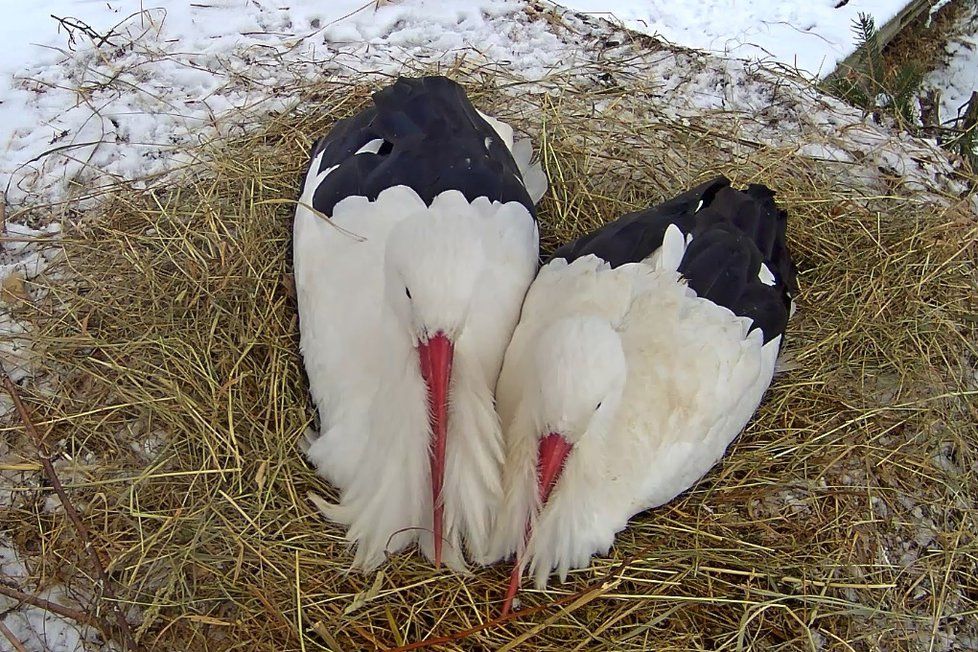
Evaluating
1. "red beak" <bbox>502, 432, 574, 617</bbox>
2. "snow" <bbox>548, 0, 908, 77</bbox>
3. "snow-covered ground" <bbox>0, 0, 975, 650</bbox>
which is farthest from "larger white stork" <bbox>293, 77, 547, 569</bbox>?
"snow" <bbox>548, 0, 908, 77</bbox>

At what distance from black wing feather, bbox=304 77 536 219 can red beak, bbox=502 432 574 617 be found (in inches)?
24.3

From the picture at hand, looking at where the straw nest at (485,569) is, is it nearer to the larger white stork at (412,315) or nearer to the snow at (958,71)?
the larger white stork at (412,315)

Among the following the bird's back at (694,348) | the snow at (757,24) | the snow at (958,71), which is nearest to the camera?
the bird's back at (694,348)

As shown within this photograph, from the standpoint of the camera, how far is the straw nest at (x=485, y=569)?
1517mm

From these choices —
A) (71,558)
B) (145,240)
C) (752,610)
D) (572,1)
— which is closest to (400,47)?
(572,1)

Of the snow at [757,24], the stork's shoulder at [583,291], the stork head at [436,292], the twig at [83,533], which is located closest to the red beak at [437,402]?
the stork head at [436,292]

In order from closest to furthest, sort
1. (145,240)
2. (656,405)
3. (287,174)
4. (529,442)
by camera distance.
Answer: (529,442) → (656,405) → (145,240) → (287,174)

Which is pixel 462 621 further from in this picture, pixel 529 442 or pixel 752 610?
pixel 752 610

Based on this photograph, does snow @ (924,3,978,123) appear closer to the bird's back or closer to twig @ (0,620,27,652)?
the bird's back

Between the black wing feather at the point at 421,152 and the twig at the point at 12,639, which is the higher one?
the black wing feather at the point at 421,152

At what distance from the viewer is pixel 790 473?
1764mm

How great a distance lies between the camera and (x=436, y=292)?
4.61ft

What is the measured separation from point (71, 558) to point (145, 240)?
839 mm

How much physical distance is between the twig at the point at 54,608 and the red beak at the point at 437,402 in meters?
0.63
